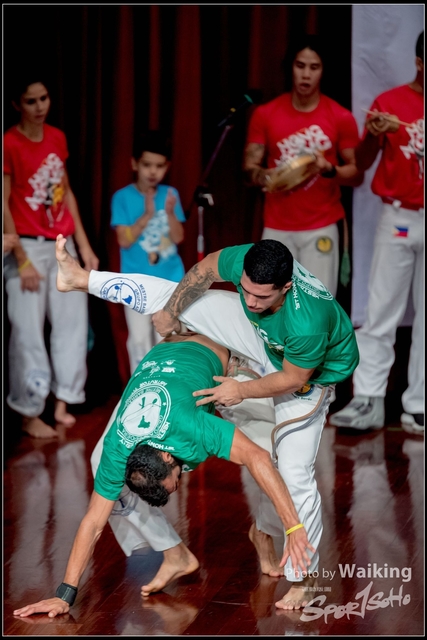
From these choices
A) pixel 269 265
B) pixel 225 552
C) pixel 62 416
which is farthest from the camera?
pixel 62 416

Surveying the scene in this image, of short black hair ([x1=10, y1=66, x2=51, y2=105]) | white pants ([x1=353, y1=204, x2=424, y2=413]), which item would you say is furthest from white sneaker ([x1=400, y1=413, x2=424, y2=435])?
short black hair ([x1=10, y1=66, x2=51, y2=105])

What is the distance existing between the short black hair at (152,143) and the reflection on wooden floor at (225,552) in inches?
53.8

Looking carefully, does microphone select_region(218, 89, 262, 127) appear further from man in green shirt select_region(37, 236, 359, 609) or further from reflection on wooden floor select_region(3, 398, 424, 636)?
reflection on wooden floor select_region(3, 398, 424, 636)

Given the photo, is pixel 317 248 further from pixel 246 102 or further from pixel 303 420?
pixel 303 420

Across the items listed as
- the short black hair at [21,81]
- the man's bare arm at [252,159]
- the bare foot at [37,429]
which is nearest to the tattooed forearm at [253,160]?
the man's bare arm at [252,159]

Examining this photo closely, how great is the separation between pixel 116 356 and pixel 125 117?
128 cm

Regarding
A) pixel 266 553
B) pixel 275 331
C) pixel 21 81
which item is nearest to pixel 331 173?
pixel 21 81

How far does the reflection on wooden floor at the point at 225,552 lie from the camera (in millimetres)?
3166

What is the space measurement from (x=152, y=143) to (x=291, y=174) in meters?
0.66

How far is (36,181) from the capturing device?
4.79 meters

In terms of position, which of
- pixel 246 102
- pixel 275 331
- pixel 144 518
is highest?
pixel 246 102

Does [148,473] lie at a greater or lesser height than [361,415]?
greater

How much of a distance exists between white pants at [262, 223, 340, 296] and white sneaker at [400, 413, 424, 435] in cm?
73

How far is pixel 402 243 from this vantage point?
4723 millimetres
